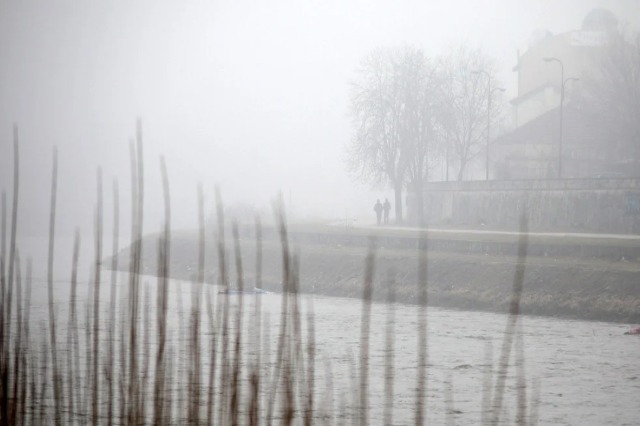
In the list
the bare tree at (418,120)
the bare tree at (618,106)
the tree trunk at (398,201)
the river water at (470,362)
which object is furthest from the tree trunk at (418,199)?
the river water at (470,362)

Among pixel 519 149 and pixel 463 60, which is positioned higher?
pixel 463 60

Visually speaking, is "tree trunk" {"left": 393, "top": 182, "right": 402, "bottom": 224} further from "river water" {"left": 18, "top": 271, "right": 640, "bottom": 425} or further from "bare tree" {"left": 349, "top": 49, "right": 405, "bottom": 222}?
"river water" {"left": 18, "top": 271, "right": 640, "bottom": 425}

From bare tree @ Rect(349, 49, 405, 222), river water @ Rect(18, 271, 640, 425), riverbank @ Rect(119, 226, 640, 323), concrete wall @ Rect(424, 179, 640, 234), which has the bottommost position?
river water @ Rect(18, 271, 640, 425)

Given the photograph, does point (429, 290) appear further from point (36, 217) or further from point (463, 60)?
point (36, 217)

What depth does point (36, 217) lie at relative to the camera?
316 feet

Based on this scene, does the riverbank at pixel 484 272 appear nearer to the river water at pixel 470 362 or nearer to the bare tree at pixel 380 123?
the river water at pixel 470 362

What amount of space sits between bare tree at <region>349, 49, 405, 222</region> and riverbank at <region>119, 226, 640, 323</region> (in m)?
14.2

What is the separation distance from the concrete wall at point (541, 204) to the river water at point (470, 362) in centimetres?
1649

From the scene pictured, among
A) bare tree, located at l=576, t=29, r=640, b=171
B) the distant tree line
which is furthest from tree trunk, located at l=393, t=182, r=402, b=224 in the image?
bare tree, located at l=576, t=29, r=640, b=171

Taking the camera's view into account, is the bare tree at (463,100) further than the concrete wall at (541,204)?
Yes

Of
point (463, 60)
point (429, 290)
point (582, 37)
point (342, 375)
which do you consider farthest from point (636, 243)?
point (582, 37)

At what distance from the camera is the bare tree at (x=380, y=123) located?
2251 inches

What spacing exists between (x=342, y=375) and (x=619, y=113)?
43.5 m

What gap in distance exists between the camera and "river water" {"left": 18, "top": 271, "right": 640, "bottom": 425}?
14195mm
